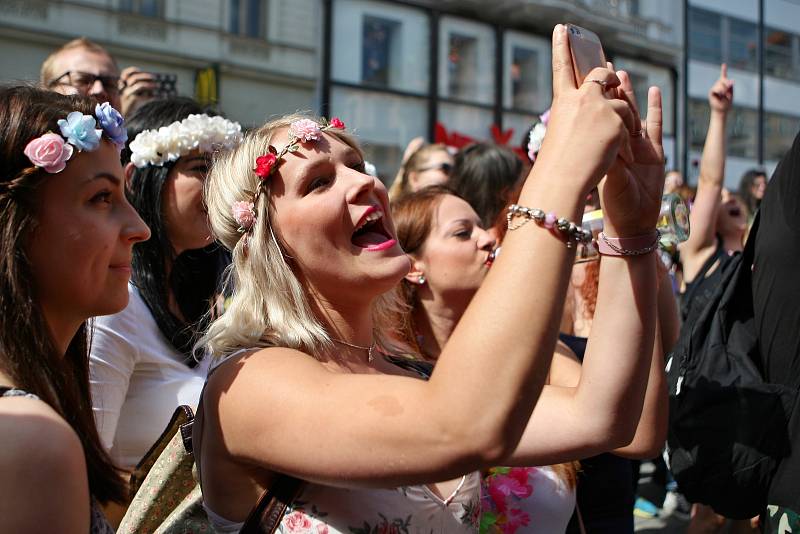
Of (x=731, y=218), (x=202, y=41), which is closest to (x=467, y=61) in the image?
(x=202, y=41)

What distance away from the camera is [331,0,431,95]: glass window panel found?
16734mm

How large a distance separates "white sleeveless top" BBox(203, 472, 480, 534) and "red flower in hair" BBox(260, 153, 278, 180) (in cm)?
65

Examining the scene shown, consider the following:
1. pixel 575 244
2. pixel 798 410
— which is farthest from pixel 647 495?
pixel 575 244

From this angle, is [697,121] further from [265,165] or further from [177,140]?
[265,165]

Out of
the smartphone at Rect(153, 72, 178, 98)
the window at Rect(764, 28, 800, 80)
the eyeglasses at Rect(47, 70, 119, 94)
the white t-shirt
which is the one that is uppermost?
the window at Rect(764, 28, 800, 80)

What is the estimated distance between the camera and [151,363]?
7.74 feet

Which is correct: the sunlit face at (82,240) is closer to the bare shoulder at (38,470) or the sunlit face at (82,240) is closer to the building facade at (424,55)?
the bare shoulder at (38,470)

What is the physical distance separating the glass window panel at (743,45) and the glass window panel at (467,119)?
8.68 metres

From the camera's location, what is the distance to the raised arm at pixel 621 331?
60.6 inches

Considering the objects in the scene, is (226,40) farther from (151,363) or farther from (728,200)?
(151,363)

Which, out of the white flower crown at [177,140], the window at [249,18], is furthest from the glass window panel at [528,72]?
the white flower crown at [177,140]

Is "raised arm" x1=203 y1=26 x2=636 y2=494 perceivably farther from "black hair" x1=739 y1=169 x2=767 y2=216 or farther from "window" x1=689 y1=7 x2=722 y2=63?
"window" x1=689 y1=7 x2=722 y2=63

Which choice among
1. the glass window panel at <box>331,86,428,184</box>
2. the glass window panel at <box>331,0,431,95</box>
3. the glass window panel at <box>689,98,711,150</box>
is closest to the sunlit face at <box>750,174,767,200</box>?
the glass window panel at <box>331,86,428,184</box>

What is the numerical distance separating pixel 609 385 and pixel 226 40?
609 inches
